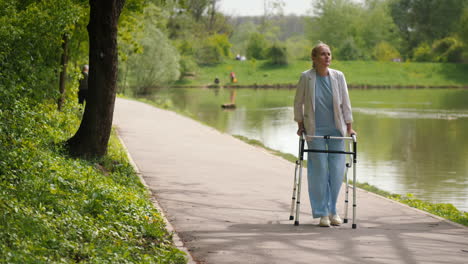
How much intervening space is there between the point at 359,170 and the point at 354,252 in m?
10.6

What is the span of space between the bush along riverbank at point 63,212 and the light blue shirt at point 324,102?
7.26 feet

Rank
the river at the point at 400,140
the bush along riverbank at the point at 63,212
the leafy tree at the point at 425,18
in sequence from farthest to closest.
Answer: the leafy tree at the point at 425,18
the river at the point at 400,140
the bush along riverbank at the point at 63,212

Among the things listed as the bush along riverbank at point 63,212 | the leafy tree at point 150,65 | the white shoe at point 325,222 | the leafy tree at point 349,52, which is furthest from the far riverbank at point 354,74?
the white shoe at point 325,222

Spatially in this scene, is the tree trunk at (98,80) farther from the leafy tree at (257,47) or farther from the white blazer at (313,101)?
the leafy tree at (257,47)

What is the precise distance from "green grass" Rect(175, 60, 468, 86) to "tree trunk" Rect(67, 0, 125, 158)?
65.8 m

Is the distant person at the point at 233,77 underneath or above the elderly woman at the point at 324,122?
underneath

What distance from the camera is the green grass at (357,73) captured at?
267 feet

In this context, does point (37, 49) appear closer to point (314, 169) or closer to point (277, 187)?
point (277, 187)

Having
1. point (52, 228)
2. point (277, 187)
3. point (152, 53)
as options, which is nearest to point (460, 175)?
point (277, 187)

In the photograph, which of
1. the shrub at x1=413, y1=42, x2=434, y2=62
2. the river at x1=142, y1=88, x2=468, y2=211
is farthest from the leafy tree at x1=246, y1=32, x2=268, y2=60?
the river at x1=142, y1=88, x2=468, y2=211

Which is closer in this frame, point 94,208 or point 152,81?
point 94,208

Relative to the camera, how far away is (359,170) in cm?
1734

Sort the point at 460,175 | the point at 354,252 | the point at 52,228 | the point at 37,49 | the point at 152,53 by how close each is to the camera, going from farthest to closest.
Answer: the point at 152,53, the point at 460,175, the point at 37,49, the point at 354,252, the point at 52,228

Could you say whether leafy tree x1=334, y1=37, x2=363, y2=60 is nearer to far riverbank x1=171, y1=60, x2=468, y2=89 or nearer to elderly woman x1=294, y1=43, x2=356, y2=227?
far riverbank x1=171, y1=60, x2=468, y2=89
